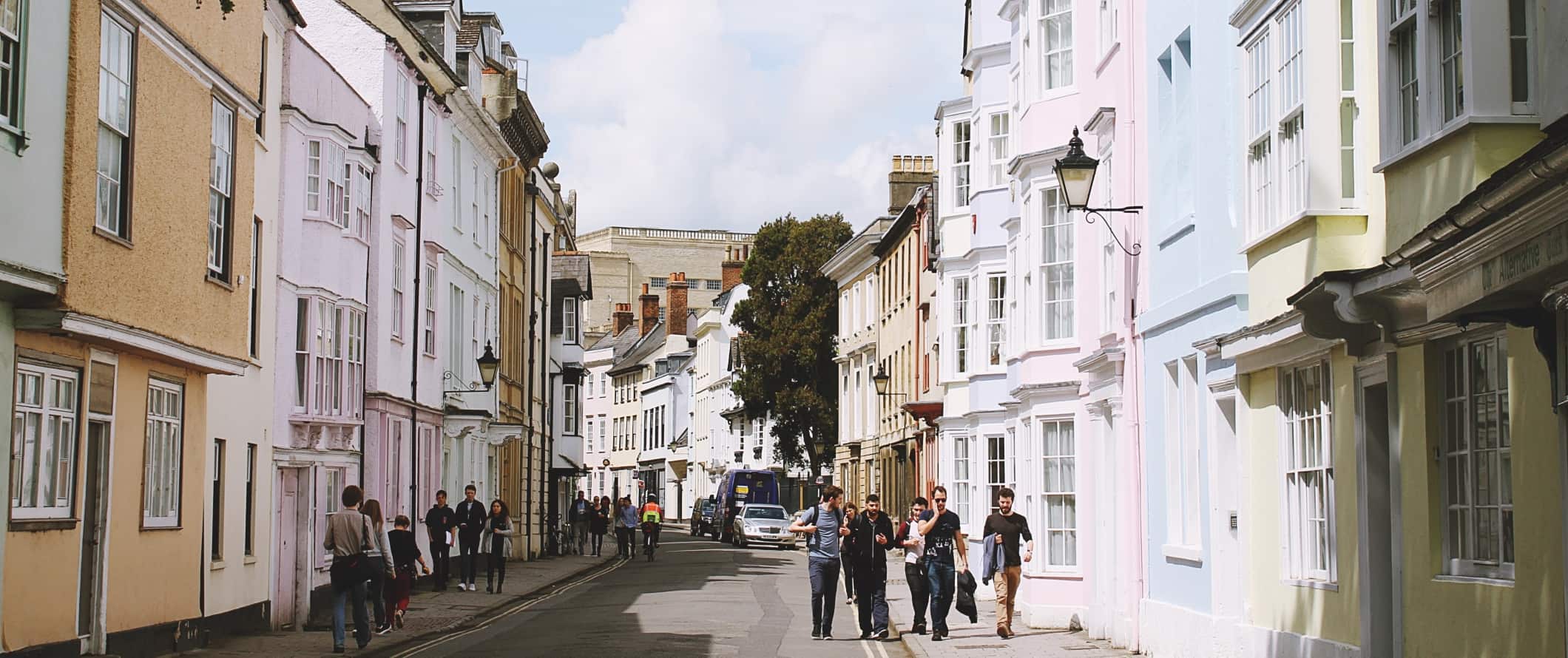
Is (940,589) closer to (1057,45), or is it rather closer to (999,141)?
(1057,45)

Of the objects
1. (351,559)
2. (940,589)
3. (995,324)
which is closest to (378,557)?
(351,559)

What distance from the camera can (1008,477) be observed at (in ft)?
89.6

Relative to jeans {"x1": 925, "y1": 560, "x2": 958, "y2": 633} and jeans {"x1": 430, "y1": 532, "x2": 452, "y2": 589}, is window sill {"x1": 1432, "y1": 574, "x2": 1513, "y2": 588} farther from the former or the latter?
jeans {"x1": 430, "y1": 532, "x2": 452, "y2": 589}

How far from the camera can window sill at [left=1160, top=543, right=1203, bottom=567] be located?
1596cm

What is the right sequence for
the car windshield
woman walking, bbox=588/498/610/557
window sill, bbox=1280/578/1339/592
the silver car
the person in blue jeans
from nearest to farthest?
window sill, bbox=1280/578/1339/592 → the person in blue jeans → woman walking, bbox=588/498/610/557 → the silver car → the car windshield

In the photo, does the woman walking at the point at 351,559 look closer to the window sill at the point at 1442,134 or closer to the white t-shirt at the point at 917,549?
the white t-shirt at the point at 917,549

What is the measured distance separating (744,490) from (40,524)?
5337 cm

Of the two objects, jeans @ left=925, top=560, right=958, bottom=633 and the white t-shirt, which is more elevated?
the white t-shirt

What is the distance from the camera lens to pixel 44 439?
14.4 meters

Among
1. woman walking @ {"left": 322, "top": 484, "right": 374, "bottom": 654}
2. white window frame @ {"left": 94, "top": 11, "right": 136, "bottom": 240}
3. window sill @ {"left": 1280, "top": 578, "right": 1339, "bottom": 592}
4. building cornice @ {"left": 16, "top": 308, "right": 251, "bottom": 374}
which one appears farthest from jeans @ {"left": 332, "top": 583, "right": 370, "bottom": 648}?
window sill @ {"left": 1280, "top": 578, "right": 1339, "bottom": 592}

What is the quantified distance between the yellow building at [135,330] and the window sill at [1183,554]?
9776 millimetres

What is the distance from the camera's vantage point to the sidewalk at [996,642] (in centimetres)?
1847

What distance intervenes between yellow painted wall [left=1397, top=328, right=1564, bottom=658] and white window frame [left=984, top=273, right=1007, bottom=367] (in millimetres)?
19772

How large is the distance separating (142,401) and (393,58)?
13590 millimetres
